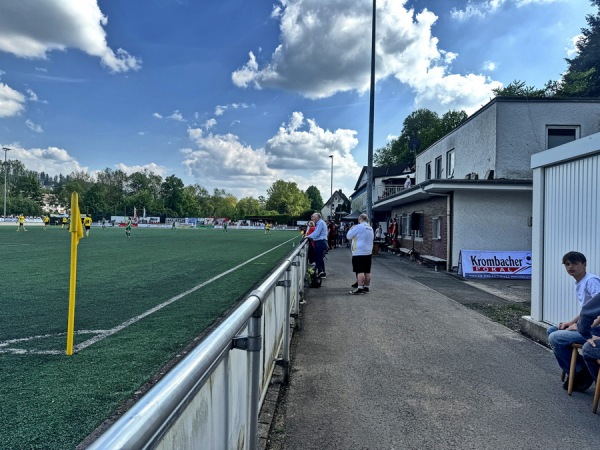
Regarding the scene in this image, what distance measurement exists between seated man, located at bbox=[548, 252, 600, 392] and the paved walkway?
0.16 metres

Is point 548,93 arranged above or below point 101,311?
above

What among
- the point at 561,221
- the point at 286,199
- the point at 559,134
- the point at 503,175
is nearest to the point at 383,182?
the point at 559,134

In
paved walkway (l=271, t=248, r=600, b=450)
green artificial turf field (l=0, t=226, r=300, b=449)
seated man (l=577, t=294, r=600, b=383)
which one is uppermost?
seated man (l=577, t=294, r=600, b=383)

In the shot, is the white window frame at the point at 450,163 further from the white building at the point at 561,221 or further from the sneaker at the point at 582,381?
the sneaker at the point at 582,381

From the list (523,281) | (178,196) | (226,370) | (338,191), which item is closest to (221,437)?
(226,370)

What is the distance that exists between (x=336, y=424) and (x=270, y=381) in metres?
1.01

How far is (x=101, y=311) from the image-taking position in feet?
24.1

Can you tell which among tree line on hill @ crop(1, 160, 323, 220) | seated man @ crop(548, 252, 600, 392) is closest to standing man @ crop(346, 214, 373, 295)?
seated man @ crop(548, 252, 600, 392)

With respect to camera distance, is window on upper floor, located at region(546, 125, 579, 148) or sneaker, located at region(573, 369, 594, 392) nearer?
sneaker, located at region(573, 369, 594, 392)

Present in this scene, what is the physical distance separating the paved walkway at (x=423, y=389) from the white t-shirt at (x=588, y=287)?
3.21 feet

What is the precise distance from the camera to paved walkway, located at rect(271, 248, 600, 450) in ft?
11.0

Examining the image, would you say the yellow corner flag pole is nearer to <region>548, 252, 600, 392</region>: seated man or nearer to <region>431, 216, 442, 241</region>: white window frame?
<region>548, 252, 600, 392</region>: seated man

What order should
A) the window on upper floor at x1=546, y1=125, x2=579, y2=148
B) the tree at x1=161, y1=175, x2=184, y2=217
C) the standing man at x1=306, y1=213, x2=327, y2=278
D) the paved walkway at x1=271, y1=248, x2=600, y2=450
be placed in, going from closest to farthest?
the paved walkway at x1=271, y1=248, x2=600, y2=450 → the standing man at x1=306, y1=213, x2=327, y2=278 → the window on upper floor at x1=546, y1=125, x2=579, y2=148 → the tree at x1=161, y1=175, x2=184, y2=217

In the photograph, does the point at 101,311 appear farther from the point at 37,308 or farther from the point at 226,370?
the point at 226,370
